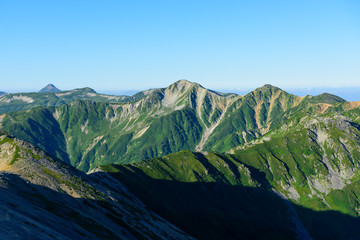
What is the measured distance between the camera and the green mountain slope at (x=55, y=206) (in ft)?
191

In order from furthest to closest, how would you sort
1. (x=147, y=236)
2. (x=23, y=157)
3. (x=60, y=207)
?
(x=23, y=157)
(x=147, y=236)
(x=60, y=207)

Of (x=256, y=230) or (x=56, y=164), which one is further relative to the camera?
(x=256, y=230)

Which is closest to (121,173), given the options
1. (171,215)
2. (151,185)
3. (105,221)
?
(151,185)

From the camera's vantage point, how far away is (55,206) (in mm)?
79750

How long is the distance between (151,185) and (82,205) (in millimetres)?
107210

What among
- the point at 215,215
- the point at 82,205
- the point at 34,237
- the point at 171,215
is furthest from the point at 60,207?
the point at 215,215

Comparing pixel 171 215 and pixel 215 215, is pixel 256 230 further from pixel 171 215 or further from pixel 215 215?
pixel 171 215

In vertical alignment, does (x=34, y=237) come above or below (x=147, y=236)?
above

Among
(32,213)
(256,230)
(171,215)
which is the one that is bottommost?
(256,230)

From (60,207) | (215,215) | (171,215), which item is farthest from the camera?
(215,215)

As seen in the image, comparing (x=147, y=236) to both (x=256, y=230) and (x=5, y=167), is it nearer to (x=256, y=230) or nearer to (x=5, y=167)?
(x=5, y=167)

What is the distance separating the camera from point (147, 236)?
100125 mm

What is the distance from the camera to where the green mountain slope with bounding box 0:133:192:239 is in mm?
58188

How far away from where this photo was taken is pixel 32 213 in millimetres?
63344
